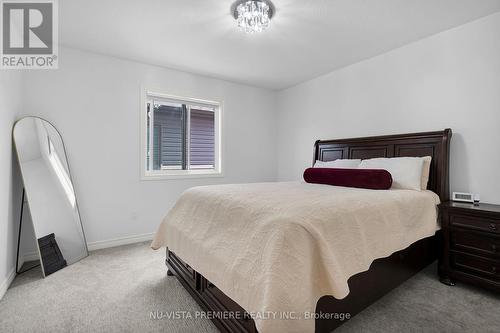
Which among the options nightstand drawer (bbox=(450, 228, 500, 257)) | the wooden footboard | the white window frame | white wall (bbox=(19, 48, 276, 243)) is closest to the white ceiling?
white wall (bbox=(19, 48, 276, 243))

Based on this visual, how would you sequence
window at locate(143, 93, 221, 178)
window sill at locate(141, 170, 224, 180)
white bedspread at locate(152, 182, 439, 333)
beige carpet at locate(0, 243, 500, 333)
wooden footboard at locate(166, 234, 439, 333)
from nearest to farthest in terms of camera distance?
white bedspread at locate(152, 182, 439, 333), wooden footboard at locate(166, 234, 439, 333), beige carpet at locate(0, 243, 500, 333), window sill at locate(141, 170, 224, 180), window at locate(143, 93, 221, 178)

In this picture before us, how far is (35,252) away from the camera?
8.70ft

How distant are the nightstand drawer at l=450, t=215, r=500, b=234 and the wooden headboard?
35 cm

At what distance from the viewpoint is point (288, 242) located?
121cm

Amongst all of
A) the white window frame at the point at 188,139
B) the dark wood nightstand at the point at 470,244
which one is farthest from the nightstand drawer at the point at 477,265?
the white window frame at the point at 188,139

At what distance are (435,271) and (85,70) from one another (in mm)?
4534

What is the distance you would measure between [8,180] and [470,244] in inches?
166

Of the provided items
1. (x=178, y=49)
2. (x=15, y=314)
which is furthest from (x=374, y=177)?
(x=15, y=314)

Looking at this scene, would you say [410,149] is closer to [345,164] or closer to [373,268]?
[345,164]

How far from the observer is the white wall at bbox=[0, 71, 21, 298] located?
80.0 inches

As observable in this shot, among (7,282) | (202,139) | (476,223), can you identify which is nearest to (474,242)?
(476,223)

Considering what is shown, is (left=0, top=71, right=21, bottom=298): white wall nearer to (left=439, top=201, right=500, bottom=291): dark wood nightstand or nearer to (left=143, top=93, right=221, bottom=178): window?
(left=143, top=93, right=221, bottom=178): window

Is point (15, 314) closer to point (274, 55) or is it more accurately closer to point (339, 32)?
point (274, 55)

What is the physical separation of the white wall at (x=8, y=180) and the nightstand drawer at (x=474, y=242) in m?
3.88
